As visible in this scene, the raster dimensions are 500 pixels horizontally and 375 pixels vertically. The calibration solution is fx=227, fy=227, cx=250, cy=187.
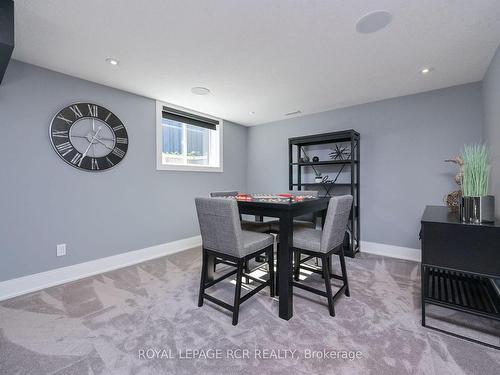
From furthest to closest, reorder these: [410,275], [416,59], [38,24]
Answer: [410,275] → [416,59] → [38,24]

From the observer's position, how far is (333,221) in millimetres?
1801

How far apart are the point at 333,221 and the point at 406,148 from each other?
2238 millimetres

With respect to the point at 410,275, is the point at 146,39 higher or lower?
higher

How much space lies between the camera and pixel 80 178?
2674 millimetres

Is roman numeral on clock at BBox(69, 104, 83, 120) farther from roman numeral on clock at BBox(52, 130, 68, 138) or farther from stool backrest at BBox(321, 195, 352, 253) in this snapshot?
stool backrest at BBox(321, 195, 352, 253)

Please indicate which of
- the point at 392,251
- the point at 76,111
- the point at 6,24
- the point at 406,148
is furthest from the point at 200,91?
the point at 392,251

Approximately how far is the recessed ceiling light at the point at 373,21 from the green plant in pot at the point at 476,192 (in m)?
1.18

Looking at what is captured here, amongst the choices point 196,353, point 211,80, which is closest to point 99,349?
Result: point 196,353

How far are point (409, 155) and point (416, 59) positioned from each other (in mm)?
1377

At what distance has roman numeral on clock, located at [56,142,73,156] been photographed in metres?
2.49

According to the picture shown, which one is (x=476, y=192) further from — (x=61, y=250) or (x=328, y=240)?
(x=61, y=250)

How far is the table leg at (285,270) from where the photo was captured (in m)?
1.80

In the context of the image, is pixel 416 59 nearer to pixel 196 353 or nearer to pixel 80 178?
pixel 196 353

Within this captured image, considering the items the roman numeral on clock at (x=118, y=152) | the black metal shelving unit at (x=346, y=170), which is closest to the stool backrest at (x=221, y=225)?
the roman numeral on clock at (x=118, y=152)
